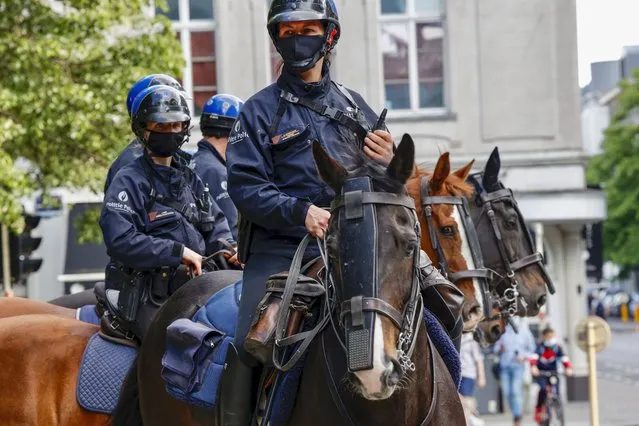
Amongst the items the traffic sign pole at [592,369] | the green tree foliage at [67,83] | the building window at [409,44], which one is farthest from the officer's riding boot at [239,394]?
the building window at [409,44]

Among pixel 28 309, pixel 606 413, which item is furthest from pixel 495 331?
pixel 606 413

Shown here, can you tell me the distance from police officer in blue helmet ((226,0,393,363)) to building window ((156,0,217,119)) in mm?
23637

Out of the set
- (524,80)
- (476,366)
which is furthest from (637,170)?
(476,366)

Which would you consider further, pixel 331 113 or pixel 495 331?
pixel 495 331

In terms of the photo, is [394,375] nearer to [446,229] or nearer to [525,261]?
[446,229]

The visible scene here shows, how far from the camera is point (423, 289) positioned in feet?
21.1

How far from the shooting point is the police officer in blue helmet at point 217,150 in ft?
31.3

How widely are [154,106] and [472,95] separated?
2265 cm

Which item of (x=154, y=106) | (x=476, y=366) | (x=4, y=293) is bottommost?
(x=476, y=366)

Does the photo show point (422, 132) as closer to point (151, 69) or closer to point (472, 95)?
point (472, 95)

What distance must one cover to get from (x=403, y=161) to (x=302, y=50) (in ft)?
3.34

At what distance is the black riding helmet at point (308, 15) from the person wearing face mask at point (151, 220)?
1847 mm

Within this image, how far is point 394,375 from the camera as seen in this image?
17.8 ft

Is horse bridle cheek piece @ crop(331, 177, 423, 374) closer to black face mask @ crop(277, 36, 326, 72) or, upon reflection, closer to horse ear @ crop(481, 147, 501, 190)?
black face mask @ crop(277, 36, 326, 72)
